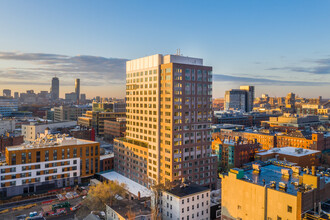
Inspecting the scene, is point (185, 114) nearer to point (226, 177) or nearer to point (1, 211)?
point (226, 177)

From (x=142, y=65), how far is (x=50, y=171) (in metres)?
52.0

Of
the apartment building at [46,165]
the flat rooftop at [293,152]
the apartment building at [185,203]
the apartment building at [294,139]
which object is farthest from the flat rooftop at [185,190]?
the apartment building at [294,139]

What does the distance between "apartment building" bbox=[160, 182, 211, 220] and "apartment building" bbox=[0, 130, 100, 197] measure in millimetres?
47704

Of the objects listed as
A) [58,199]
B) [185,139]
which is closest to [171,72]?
[185,139]

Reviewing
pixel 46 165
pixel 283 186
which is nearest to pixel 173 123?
pixel 283 186

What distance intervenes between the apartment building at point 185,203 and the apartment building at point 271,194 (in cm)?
856

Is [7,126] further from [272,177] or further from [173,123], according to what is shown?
[272,177]

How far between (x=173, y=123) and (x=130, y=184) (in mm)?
28303

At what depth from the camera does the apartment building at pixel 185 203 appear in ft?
207

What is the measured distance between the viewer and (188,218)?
64.6 metres

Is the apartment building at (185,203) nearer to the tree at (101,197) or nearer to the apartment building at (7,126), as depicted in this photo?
the tree at (101,197)

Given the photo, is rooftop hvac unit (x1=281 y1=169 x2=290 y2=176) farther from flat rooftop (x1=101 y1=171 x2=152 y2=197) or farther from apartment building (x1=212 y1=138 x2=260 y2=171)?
apartment building (x1=212 y1=138 x2=260 y2=171)

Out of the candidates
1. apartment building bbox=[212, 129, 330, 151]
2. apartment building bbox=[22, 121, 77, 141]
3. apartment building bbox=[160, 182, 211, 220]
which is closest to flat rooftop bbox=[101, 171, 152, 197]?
apartment building bbox=[160, 182, 211, 220]

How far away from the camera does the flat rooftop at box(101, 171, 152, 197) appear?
84381 mm
